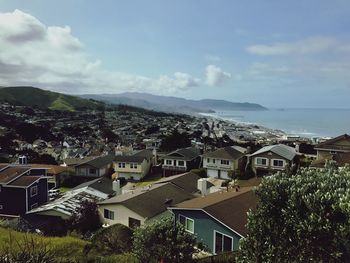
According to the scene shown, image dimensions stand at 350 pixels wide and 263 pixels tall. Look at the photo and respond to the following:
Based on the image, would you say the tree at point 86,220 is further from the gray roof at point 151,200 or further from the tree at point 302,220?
the tree at point 302,220

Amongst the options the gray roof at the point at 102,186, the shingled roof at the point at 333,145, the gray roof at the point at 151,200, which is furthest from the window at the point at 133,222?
the shingled roof at the point at 333,145

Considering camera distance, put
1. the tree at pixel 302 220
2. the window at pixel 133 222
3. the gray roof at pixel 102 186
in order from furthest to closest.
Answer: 1. the gray roof at pixel 102 186
2. the window at pixel 133 222
3. the tree at pixel 302 220

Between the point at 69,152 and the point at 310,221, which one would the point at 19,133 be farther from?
the point at 310,221

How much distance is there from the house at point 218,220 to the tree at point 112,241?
3.53 m

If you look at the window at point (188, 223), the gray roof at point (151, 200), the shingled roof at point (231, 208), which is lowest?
the gray roof at point (151, 200)

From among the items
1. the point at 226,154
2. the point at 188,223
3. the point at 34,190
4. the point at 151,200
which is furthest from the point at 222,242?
the point at 226,154

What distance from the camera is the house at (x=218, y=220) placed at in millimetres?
19230

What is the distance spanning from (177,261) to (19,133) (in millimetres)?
107885

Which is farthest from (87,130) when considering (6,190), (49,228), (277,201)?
(277,201)

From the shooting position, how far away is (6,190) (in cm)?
3519

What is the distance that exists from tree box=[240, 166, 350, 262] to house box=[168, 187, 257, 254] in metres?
6.75

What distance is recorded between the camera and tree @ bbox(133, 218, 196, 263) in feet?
46.1

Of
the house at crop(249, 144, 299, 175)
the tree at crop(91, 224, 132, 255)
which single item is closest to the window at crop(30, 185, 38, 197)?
the tree at crop(91, 224, 132, 255)

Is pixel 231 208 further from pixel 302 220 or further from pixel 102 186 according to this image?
pixel 102 186
